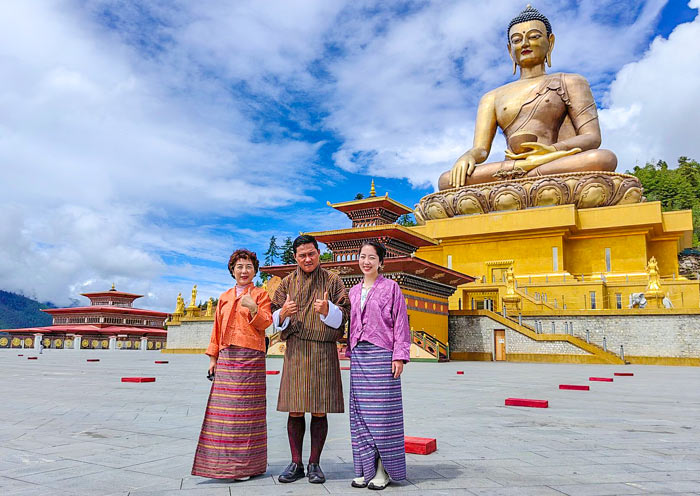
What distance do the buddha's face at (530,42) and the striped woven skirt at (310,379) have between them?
31948 millimetres

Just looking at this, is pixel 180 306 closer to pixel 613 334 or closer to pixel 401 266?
pixel 401 266

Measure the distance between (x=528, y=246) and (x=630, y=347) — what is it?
905 cm

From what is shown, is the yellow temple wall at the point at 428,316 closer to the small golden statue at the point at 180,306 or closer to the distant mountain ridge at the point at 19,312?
the small golden statue at the point at 180,306

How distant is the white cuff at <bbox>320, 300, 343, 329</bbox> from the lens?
4161 millimetres

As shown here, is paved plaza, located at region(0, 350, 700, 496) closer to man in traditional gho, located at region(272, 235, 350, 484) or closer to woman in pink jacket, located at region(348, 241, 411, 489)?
woman in pink jacket, located at region(348, 241, 411, 489)

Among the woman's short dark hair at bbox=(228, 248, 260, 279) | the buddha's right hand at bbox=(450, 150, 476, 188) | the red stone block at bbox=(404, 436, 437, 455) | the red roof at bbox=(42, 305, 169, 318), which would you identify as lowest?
the red stone block at bbox=(404, 436, 437, 455)

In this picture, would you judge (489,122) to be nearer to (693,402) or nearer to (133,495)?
(693,402)

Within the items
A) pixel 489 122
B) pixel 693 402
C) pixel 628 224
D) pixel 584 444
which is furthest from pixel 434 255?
pixel 584 444

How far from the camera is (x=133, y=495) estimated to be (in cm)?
341

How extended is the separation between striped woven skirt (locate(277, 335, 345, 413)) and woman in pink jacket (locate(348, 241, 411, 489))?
16cm

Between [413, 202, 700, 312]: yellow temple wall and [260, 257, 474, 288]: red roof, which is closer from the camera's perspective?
[260, 257, 474, 288]: red roof

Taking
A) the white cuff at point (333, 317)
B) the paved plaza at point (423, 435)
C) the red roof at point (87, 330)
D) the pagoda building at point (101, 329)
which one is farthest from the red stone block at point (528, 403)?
the red roof at point (87, 330)

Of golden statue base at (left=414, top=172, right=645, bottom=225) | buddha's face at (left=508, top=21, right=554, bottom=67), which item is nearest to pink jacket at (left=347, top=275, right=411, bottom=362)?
golden statue base at (left=414, top=172, right=645, bottom=225)

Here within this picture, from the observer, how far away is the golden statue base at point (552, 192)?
28453 mm
